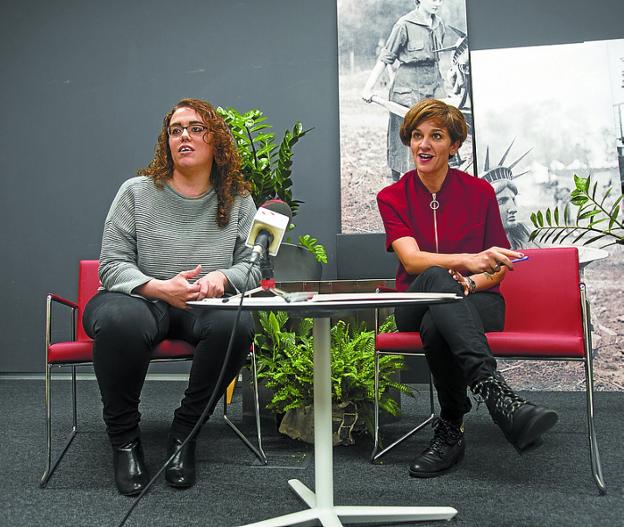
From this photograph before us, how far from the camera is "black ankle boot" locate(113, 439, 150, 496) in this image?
1870mm

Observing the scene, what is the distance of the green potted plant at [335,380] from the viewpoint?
2457 mm

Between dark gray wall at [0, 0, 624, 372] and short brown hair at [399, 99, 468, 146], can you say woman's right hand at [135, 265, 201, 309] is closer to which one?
short brown hair at [399, 99, 468, 146]

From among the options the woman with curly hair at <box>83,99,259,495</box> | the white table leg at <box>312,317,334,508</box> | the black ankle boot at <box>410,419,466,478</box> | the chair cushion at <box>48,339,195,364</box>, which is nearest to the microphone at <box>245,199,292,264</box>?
the white table leg at <box>312,317,334,508</box>

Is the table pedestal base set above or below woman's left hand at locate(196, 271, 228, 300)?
below

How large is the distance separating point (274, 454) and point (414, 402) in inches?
45.0

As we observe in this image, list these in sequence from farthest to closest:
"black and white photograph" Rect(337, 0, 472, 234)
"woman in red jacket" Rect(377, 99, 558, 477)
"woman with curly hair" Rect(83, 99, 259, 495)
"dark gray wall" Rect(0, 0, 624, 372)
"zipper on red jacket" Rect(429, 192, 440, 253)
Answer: "dark gray wall" Rect(0, 0, 624, 372) → "black and white photograph" Rect(337, 0, 472, 234) → "zipper on red jacket" Rect(429, 192, 440, 253) → "woman with curly hair" Rect(83, 99, 259, 495) → "woman in red jacket" Rect(377, 99, 558, 477)

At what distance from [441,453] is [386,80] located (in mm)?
2680

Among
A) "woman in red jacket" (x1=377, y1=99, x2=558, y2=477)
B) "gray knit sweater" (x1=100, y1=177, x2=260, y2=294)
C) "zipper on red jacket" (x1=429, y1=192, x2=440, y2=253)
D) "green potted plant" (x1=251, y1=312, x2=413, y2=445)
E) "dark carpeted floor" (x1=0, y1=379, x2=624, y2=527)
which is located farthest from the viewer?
"green potted plant" (x1=251, y1=312, x2=413, y2=445)

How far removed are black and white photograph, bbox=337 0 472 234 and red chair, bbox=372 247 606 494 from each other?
179 centimetres

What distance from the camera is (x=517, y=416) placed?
1547 millimetres

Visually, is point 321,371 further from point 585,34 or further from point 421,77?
point 585,34

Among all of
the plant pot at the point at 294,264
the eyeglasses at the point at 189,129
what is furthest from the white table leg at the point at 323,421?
the plant pot at the point at 294,264

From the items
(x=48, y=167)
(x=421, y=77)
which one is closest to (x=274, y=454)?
(x=421, y=77)

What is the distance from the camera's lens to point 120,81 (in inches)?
177
